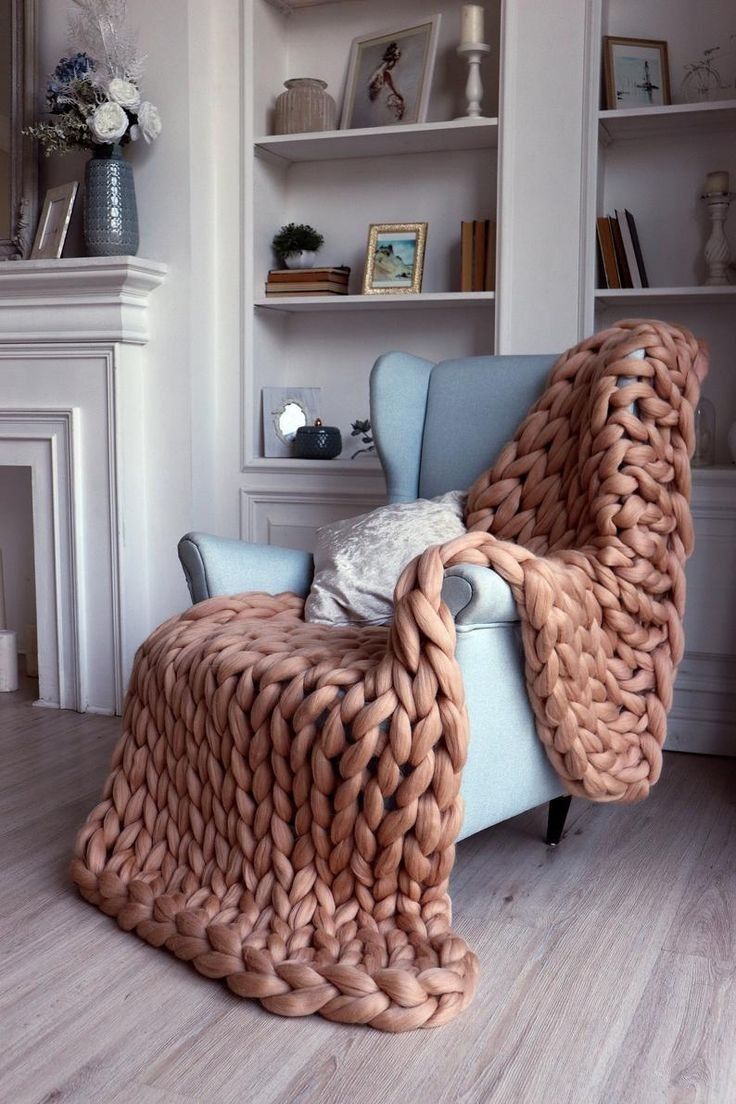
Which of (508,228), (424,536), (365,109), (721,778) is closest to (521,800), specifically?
(424,536)

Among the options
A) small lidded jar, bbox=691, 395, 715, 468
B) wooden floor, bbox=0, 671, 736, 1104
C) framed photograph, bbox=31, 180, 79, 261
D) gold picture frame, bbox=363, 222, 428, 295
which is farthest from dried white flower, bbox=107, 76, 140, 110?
wooden floor, bbox=0, 671, 736, 1104

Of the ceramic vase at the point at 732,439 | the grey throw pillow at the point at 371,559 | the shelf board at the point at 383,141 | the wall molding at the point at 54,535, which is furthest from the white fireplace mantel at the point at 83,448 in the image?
the ceramic vase at the point at 732,439

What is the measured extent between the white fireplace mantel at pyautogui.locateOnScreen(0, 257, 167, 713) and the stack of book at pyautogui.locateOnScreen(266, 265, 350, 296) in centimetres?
32

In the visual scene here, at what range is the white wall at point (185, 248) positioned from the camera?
2.93m

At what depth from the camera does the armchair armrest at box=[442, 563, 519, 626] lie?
1.52 m

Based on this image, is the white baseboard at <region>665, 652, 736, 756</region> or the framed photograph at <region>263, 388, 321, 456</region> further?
the framed photograph at <region>263, 388, 321, 456</region>

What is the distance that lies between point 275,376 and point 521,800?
5.90 feet

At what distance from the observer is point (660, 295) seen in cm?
271

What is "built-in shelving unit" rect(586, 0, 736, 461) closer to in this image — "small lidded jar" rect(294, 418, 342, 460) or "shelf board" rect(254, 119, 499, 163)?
"shelf board" rect(254, 119, 499, 163)

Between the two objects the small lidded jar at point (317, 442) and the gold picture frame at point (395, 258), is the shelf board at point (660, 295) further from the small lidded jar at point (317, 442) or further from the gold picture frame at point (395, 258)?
the small lidded jar at point (317, 442)

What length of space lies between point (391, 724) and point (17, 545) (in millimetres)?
2370

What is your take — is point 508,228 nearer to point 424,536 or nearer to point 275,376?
point 275,376

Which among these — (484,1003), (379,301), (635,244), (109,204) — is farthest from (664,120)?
(484,1003)

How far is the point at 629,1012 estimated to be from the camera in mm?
1520
